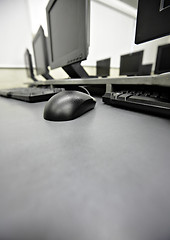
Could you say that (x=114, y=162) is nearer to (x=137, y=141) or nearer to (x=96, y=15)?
(x=137, y=141)

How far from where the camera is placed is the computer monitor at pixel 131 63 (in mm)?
1744

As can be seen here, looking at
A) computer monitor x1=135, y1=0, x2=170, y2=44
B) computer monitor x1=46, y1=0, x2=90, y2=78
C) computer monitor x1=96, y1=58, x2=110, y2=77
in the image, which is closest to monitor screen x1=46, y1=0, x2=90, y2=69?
computer monitor x1=46, y1=0, x2=90, y2=78

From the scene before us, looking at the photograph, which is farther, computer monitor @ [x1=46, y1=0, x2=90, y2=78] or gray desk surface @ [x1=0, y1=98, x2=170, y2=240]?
computer monitor @ [x1=46, y1=0, x2=90, y2=78]

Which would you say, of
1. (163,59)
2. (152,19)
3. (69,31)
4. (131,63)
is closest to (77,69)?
(69,31)

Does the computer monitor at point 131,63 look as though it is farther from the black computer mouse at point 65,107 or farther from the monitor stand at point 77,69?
the black computer mouse at point 65,107

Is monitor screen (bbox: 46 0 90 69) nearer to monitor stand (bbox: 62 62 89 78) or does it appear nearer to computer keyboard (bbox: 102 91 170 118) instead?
monitor stand (bbox: 62 62 89 78)

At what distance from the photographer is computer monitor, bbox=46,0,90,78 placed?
0.47 metres

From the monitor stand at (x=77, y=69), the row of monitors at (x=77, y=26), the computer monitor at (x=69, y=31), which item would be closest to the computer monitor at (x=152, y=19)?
the row of monitors at (x=77, y=26)

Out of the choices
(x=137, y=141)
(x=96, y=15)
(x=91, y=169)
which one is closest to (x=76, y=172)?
(x=91, y=169)

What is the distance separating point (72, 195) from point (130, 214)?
45 millimetres

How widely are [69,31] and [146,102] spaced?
528 millimetres

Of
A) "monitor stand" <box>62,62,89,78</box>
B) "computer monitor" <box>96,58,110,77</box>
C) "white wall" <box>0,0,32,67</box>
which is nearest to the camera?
"monitor stand" <box>62,62,89,78</box>

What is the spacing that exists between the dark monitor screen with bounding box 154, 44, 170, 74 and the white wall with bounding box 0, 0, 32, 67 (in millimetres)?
1900

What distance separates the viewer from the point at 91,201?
0.09 meters
